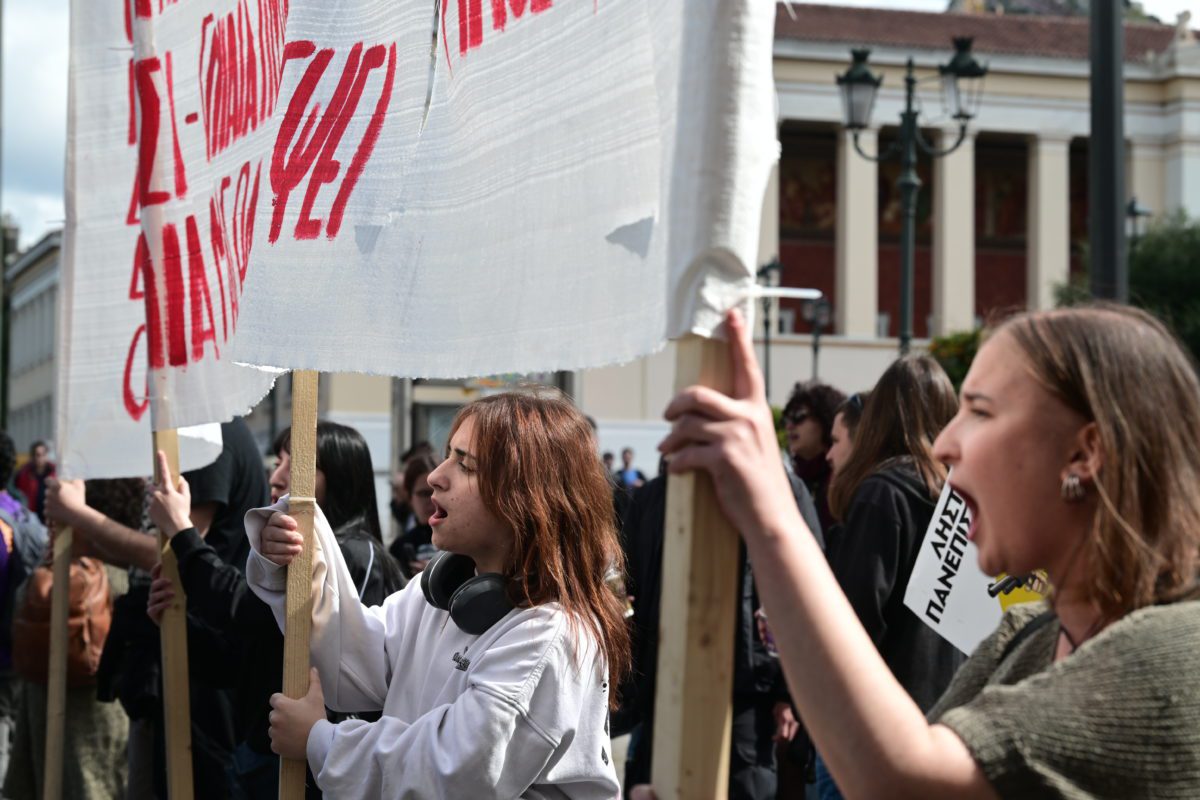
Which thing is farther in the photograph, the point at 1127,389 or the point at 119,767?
the point at 119,767

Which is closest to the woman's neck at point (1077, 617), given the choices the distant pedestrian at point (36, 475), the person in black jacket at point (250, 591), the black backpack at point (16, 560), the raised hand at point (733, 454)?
the raised hand at point (733, 454)

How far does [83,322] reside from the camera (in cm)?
447

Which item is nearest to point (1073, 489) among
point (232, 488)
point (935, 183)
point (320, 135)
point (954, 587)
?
point (320, 135)

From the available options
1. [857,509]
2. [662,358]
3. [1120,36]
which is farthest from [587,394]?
[857,509]

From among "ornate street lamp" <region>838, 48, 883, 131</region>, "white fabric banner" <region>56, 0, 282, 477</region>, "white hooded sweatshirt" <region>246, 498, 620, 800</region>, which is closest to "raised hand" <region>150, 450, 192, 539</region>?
"white fabric banner" <region>56, 0, 282, 477</region>

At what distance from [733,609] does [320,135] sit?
153cm

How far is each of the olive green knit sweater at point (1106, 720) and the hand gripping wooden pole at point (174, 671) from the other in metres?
2.32

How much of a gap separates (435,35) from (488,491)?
0.76 m

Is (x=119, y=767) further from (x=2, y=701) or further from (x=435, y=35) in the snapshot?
(x=435, y=35)

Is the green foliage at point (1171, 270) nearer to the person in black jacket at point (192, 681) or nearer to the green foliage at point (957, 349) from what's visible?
the green foliage at point (957, 349)

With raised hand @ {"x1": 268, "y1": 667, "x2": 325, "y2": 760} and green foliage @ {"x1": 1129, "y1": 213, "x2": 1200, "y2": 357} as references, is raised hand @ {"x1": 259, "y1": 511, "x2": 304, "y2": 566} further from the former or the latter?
green foliage @ {"x1": 1129, "y1": 213, "x2": 1200, "y2": 357}

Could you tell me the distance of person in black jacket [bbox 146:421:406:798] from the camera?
11.5 feet

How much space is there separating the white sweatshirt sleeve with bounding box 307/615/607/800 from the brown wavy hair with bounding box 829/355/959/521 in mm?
1601

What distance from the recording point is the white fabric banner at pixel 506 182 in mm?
1567
